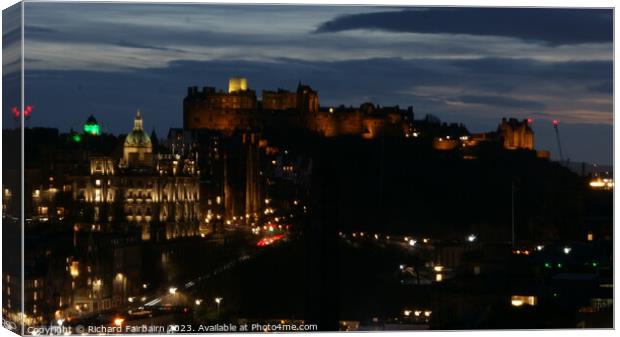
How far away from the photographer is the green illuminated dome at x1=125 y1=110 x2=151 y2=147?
38.9 feet

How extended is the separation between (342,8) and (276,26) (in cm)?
52

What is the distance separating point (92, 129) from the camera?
39.9 ft

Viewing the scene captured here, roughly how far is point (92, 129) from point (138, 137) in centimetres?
56

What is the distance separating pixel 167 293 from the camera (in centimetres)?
1309

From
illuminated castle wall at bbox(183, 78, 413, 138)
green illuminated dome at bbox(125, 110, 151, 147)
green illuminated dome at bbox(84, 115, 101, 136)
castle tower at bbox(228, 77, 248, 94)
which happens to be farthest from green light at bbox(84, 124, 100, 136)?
castle tower at bbox(228, 77, 248, 94)

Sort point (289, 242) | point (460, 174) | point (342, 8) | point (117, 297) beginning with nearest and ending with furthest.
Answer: point (342, 8) → point (117, 297) → point (289, 242) → point (460, 174)

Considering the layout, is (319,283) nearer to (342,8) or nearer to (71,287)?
(342,8)

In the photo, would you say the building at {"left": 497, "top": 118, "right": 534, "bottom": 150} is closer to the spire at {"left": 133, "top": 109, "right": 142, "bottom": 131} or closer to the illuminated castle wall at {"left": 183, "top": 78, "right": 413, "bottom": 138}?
the illuminated castle wall at {"left": 183, "top": 78, "right": 413, "bottom": 138}

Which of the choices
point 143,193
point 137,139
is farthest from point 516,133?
point 143,193

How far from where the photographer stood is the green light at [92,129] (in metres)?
12.0

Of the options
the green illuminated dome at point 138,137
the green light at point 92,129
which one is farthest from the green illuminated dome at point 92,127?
the green illuminated dome at point 138,137

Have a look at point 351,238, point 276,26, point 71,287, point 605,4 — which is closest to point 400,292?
point 351,238

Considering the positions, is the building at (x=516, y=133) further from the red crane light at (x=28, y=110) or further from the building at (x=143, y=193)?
the red crane light at (x=28, y=110)

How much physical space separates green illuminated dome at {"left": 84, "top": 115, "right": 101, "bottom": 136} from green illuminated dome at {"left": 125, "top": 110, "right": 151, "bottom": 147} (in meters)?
0.22
